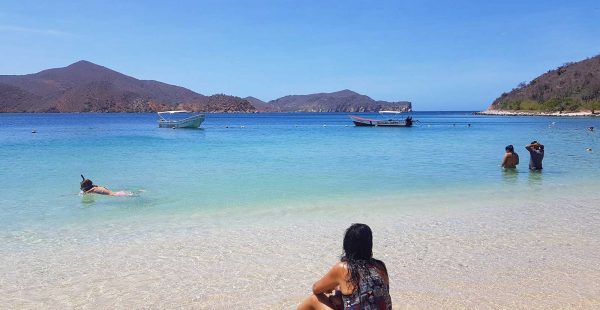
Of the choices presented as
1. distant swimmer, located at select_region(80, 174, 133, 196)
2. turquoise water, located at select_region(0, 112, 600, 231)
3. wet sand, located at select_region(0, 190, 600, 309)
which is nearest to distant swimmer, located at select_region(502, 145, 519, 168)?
turquoise water, located at select_region(0, 112, 600, 231)

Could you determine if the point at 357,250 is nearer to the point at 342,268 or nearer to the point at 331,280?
the point at 342,268

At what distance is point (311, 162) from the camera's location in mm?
22016

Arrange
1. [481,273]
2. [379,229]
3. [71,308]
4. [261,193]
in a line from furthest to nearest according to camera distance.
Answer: [261,193] < [379,229] < [481,273] < [71,308]

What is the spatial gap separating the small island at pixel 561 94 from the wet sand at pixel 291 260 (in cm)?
10510

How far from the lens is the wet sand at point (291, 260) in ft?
18.9

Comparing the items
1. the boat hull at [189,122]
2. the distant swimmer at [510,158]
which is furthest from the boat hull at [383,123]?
the distant swimmer at [510,158]

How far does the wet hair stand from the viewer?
3.60 metres

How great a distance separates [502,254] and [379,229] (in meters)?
2.29

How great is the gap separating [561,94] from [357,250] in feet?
445

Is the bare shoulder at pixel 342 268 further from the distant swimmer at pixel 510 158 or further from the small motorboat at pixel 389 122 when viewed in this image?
the small motorboat at pixel 389 122

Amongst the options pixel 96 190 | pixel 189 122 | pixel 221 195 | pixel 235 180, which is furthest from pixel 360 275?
pixel 189 122

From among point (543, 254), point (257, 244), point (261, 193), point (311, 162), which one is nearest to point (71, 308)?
point (257, 244)

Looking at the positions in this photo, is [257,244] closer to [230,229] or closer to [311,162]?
[230,229]

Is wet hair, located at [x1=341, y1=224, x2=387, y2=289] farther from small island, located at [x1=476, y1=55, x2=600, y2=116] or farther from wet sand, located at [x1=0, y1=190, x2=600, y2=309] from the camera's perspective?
small island, located at [x1=476, y1=55, x2=600, y2=116]
